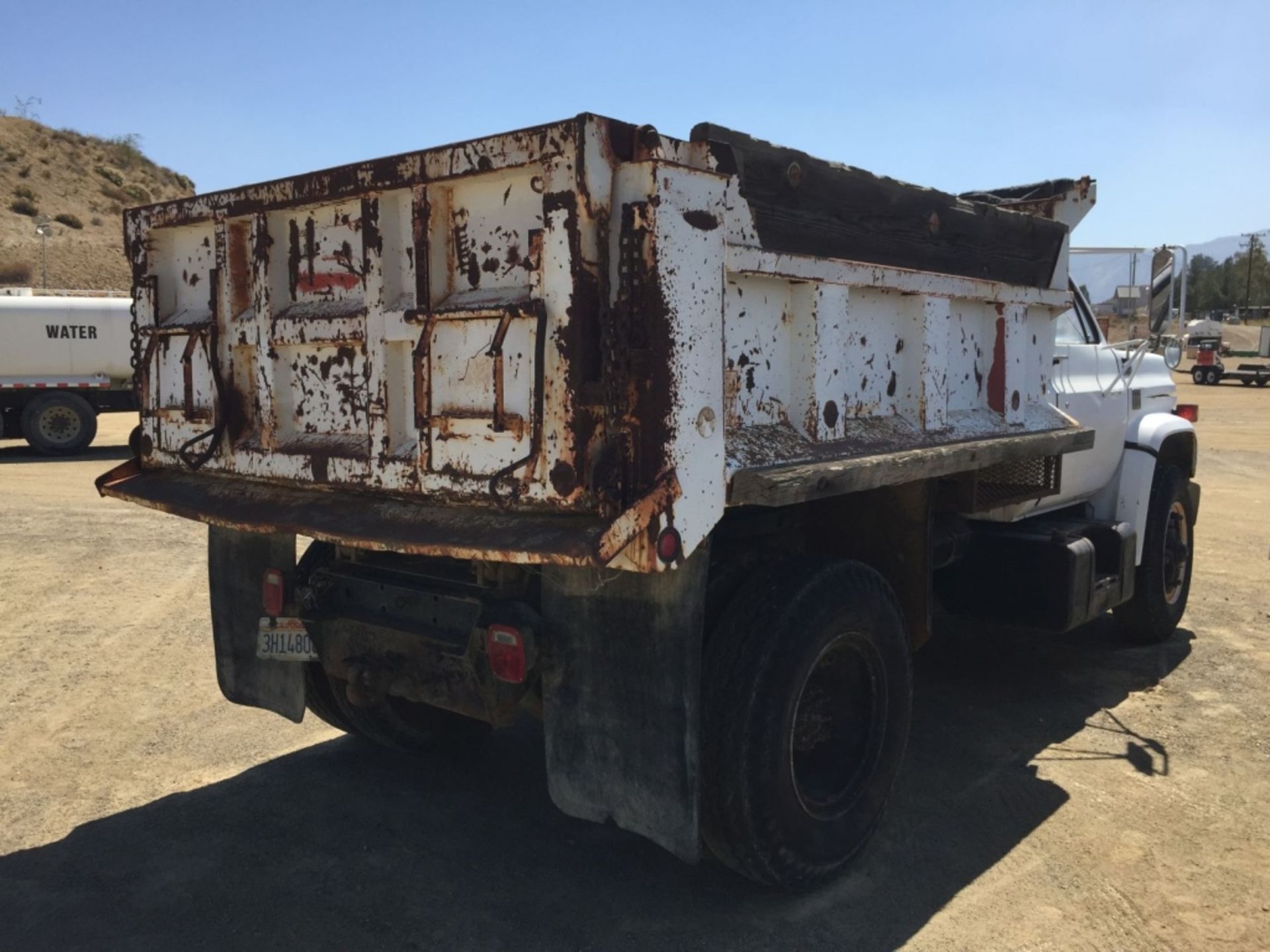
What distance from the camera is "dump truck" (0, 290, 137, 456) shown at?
17094mm

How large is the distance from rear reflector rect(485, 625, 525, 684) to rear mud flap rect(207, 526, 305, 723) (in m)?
1.17

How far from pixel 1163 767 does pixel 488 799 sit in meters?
2.85

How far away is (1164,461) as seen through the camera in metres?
6.10

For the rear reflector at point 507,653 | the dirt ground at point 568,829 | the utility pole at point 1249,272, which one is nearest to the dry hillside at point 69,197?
the dirt ground at point 568,829

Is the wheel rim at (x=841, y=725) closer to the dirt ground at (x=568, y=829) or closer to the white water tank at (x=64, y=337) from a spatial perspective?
the dirt ground at (x=568, y=829)

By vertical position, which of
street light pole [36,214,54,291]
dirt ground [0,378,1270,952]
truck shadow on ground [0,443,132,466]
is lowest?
truck shadow on ground [0,443,132,466]

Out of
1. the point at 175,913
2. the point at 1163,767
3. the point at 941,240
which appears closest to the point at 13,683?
the point at 175,913

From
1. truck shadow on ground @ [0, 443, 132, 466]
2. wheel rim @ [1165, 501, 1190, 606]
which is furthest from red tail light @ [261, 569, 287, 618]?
truck shadow on ground @ [0, 443, 132, 466]

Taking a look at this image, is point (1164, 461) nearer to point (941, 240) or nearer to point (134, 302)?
point (941, 240)

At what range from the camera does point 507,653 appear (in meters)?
3.06

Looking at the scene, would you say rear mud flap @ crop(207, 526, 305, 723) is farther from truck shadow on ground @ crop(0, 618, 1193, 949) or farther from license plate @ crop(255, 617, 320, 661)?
truck shadow on ground @ crop(0, 618, 1193, 949)

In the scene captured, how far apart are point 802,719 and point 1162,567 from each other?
3.53m

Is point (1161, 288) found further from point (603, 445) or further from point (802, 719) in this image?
point (603, 445)

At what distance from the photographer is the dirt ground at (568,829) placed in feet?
10.4
